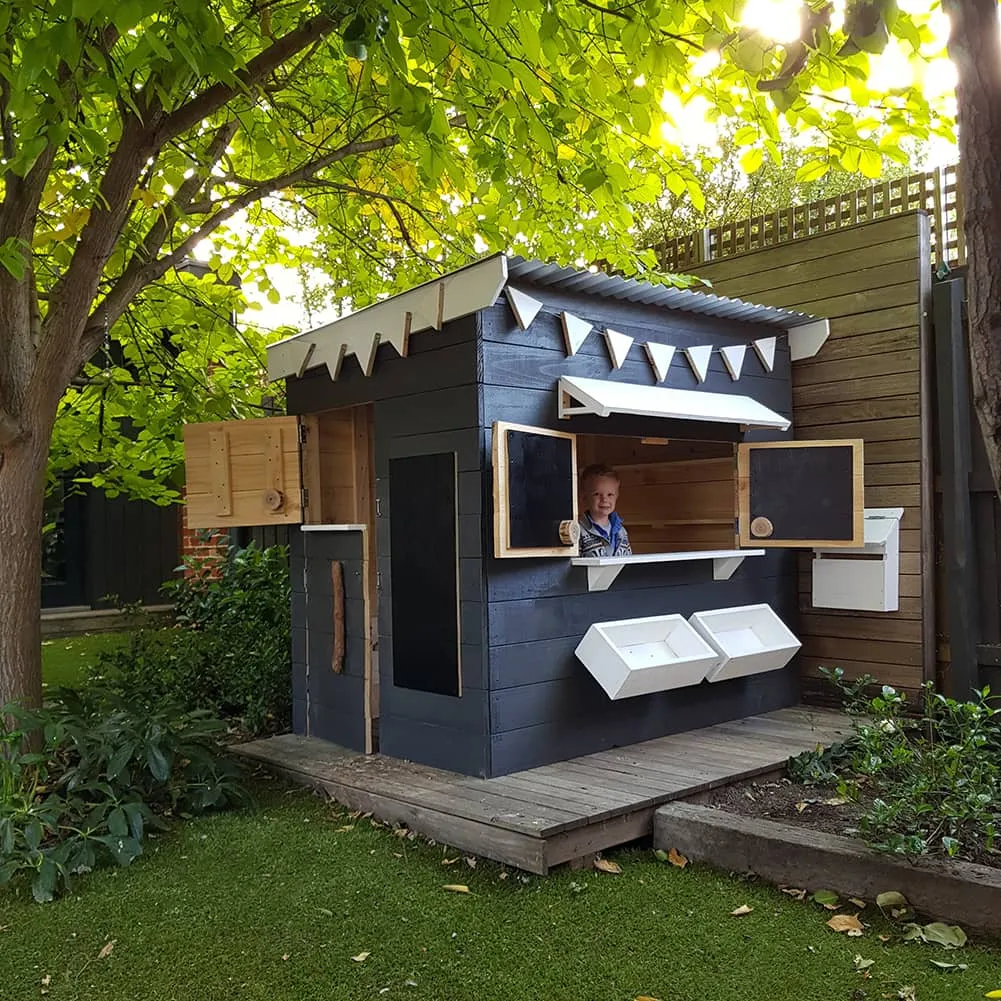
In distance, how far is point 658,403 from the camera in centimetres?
470

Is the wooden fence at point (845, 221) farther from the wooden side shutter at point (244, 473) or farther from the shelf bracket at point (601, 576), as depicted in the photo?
the wooden side shutter at point (244, 473)

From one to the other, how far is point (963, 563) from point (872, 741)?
6.87 feet

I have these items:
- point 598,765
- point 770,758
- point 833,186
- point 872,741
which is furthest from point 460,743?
point 833,186

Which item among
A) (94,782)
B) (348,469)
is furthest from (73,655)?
(94,782)

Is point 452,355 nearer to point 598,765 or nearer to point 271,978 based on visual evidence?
point 598,765

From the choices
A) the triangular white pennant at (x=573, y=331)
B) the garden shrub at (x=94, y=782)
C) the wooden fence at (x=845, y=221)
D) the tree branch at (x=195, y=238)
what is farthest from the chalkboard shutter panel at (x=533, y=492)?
the wooden fence at (x=845, y=221)

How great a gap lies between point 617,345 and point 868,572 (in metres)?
2.05

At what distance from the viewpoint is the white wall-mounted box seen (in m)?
5.34

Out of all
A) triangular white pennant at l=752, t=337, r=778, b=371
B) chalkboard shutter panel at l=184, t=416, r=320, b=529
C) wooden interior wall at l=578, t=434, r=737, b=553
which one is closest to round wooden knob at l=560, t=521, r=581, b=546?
chalkboard shutter panel at l=184, t=416, r=320, b=529

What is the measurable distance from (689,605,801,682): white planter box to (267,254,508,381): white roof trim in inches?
84.0

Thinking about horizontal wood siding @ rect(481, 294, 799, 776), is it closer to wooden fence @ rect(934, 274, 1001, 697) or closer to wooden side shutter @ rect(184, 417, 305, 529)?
wooden fence @ rect(934, 274, 1001, 697)

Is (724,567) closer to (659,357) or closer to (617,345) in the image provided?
(659,357)

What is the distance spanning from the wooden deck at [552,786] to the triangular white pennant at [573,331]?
201cm

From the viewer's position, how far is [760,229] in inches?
247
